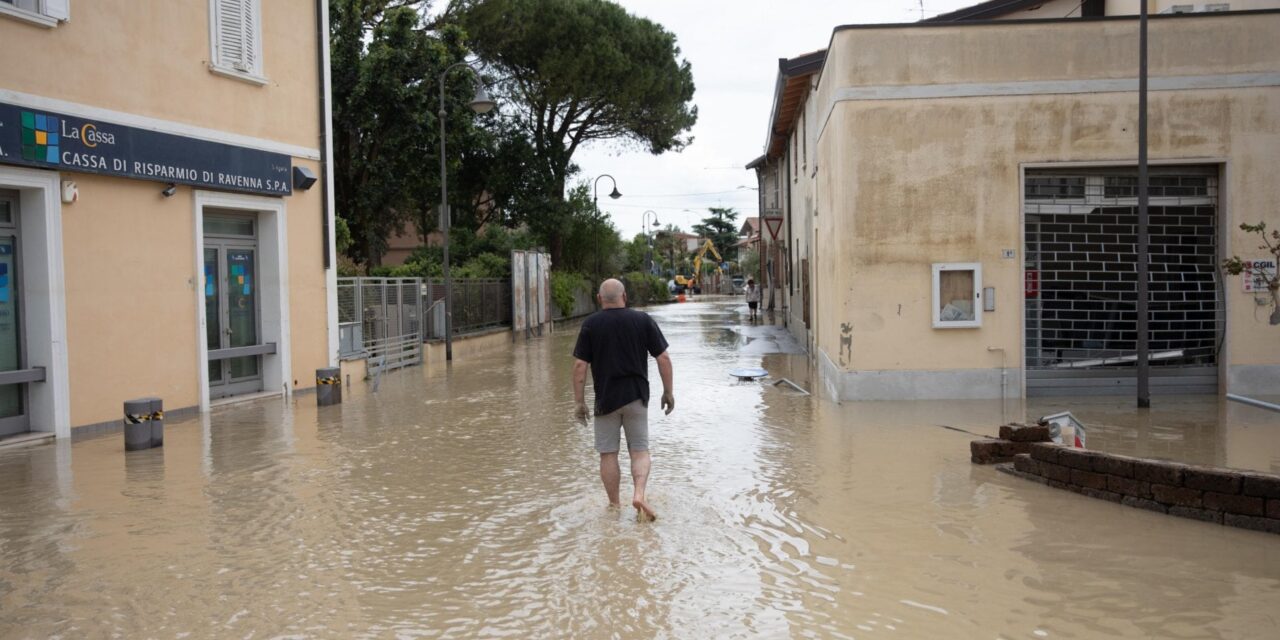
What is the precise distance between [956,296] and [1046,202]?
178 centimetres

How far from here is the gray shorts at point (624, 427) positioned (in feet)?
24.0

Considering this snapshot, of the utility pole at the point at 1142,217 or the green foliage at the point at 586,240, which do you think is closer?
the utility pole at the point at 1142,217

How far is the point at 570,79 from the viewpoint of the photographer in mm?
36625

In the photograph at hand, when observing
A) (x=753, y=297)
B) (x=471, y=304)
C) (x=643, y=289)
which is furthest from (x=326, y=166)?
(x=643, y=289)

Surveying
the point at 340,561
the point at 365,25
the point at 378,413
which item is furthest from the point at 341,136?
the point at 340,561

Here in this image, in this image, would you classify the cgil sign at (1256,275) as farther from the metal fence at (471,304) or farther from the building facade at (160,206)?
the metal fence at (471,304)

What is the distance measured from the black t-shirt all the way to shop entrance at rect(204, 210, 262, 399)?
335 inches

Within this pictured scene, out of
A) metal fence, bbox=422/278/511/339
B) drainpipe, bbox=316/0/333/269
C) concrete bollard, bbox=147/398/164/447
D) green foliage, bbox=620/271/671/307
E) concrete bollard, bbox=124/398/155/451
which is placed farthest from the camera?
green foliage, bbox=620/271/671/307

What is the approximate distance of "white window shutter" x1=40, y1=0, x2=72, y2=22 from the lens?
1107cm

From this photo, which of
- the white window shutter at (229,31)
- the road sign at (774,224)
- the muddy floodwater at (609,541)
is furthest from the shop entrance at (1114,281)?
the road sign at (774,224)

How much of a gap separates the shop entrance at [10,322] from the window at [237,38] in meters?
3.52

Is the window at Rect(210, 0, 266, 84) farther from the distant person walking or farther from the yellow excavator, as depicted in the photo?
the yellow excavator

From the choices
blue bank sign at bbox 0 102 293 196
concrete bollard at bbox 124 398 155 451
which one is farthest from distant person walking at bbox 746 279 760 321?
concrete bollard at bbox 124 398 155 451

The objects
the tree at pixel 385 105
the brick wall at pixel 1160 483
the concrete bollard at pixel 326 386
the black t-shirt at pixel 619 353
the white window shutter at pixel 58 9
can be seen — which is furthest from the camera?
the tree at pixel 385 105
